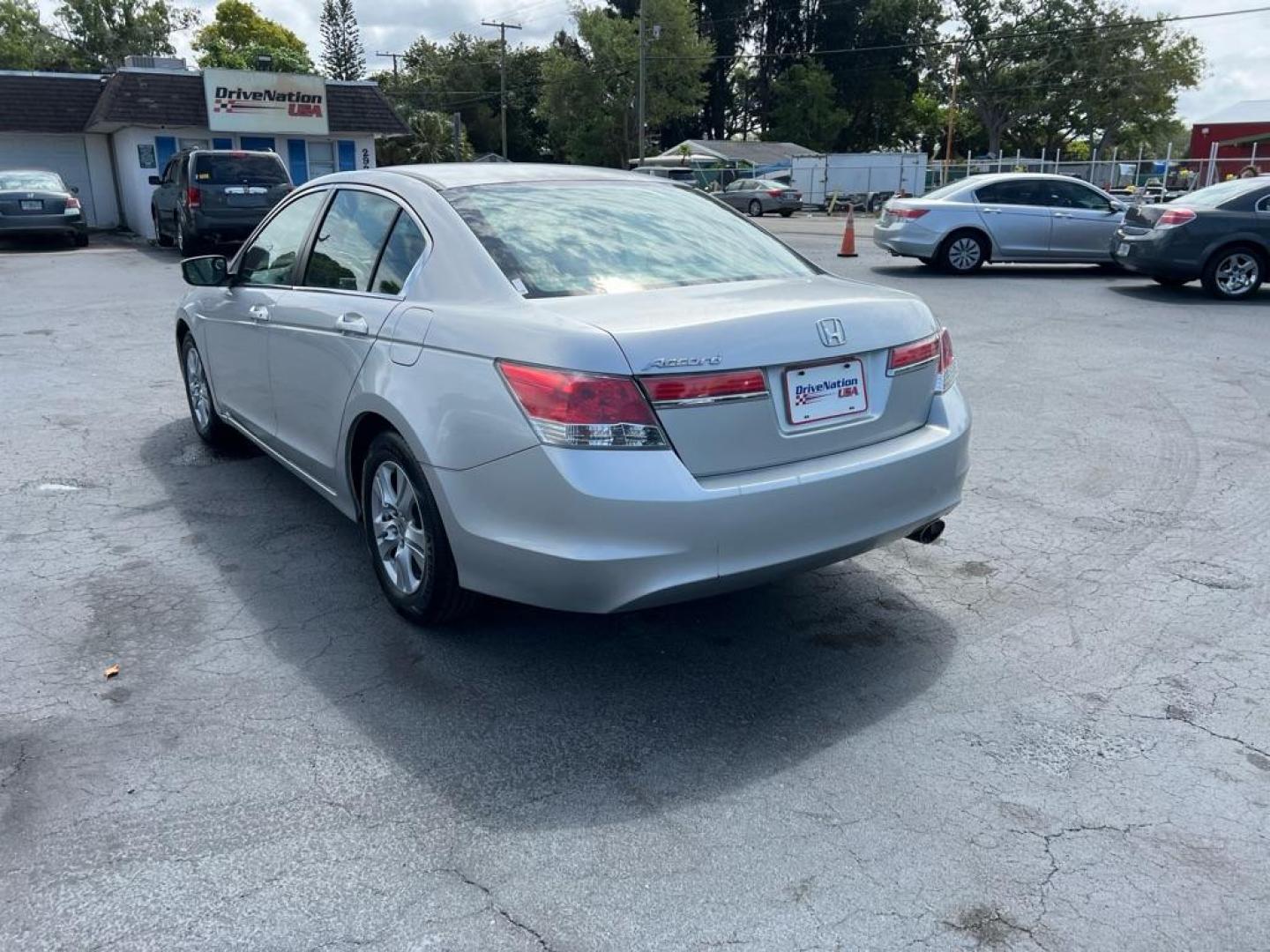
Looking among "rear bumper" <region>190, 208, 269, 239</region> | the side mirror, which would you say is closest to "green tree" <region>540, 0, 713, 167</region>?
"rear bumper" <region>190, 208, 269, 239</region>

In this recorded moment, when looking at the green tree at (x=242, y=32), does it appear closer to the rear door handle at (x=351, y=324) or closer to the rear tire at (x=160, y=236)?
the rear tire at (x=160, y=236)

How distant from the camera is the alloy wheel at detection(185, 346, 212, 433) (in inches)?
237

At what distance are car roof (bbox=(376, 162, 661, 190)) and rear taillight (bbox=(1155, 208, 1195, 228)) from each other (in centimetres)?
1014

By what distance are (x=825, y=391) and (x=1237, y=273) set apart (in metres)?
11.4

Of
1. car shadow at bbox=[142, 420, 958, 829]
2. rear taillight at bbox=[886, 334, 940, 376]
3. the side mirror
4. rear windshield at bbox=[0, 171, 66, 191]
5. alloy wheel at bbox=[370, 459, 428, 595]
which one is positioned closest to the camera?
car shadow at bbox=[142, 420, 958, 829]

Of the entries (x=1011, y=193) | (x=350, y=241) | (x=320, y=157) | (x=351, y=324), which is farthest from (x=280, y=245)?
(x=320, y=157)

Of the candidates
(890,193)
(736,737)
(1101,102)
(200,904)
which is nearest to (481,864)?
(200,904)

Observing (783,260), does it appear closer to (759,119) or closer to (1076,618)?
(1076,618)

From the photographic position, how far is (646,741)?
3.14 meters

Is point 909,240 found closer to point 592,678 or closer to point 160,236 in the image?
point 592,678

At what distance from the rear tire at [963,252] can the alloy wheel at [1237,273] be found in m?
3.40

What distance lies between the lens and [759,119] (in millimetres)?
79688

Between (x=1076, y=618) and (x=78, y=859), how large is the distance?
339 centimetres

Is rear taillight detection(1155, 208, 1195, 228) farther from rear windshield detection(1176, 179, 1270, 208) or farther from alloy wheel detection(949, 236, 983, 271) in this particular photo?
alloy wheel detection(949, 236, 983, 271)
